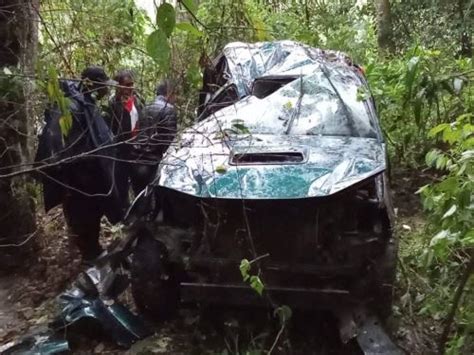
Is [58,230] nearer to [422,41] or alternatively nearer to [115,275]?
[115,275]

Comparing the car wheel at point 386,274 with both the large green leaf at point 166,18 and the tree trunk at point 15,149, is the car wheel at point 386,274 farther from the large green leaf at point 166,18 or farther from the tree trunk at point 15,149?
the tree trunk at point 15,149

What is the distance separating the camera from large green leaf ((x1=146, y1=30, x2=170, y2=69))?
74.6 inches

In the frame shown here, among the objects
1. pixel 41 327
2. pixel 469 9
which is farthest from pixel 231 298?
pixel 469 9

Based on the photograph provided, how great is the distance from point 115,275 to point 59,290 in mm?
788

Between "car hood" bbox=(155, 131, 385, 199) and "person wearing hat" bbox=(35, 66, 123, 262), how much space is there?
0.92 meters

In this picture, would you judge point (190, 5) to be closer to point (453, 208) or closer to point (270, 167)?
point (453, 208)

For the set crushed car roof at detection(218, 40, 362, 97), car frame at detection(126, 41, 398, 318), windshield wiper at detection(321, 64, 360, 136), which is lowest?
car frame at detection(126, 41, 398, 318)

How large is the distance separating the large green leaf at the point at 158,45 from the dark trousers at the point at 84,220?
3.42 meters

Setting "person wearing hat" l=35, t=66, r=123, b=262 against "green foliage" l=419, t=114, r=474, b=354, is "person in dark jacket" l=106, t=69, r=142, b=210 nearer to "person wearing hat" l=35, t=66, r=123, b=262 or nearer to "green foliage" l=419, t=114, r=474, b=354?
"person wearing hat" l=35, t=66, r=123, b=262

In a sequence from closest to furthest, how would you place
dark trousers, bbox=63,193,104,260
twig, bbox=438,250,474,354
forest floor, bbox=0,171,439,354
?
twig, bbox=438,250,474,354 < forest floor, bbox=0,171,439,354 < dark trousers, bbox=63,193,104,260

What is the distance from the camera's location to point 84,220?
531 centimetres

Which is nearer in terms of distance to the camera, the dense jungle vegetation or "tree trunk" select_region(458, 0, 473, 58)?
the dense jungle vegetation

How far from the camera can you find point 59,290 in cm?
510

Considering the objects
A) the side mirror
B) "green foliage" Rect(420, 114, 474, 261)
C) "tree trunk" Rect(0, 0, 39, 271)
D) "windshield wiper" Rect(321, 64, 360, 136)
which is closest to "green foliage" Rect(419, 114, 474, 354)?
"green foliage" Rect(420, 114, 474, 261)
